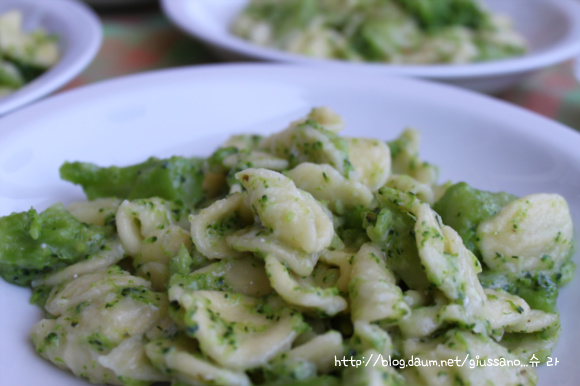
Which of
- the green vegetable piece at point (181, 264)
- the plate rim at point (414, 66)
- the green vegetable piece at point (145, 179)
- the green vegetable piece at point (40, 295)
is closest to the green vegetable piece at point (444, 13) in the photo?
the plate rim at point (414, 66)

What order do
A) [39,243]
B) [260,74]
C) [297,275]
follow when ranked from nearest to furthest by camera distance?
1. [297,275]
2. [39,243]
3. [260,74]

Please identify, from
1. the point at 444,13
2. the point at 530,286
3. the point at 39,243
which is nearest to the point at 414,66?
the point at 444,13

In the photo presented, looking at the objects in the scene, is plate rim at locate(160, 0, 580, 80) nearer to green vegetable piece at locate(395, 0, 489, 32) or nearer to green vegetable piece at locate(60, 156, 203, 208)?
green vegetable piece at locate(395, 0, 489, 32)

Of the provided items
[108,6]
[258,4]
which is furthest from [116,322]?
[108,6]

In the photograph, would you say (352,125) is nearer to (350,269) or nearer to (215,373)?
(350,269)

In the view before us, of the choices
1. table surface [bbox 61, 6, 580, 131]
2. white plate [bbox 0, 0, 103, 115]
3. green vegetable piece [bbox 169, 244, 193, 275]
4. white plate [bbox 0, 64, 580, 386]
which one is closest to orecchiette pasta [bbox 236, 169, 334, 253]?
green vegetable piece [bbox 169, 244, 193, 275]

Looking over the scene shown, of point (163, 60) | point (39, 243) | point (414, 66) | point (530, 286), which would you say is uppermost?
point (414, 66)

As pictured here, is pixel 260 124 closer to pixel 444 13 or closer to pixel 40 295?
pixel 40 295

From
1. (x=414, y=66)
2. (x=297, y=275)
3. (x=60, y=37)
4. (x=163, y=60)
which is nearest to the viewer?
(x=297, y=275)
